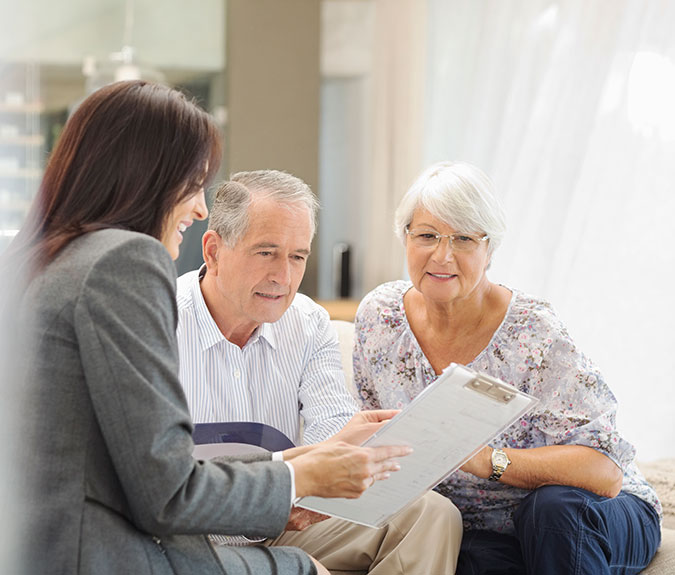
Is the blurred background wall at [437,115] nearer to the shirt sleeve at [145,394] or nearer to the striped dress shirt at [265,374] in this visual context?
the striped dress shirt at [265,374]

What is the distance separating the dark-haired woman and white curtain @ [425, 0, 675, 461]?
2420 mm

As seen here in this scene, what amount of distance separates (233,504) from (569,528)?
33.1 inches

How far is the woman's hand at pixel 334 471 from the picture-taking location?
1.21m

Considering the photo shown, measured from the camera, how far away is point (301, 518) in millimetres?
1608

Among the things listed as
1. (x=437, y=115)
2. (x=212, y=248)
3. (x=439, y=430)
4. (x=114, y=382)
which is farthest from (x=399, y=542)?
(x=437, y=115)

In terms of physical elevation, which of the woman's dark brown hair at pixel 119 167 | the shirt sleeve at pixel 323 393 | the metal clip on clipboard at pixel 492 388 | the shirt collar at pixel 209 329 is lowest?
the shirt sleeve at pixel 323 393

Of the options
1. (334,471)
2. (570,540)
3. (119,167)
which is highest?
(119,167)

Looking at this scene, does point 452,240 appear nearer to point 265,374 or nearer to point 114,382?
point 265,374

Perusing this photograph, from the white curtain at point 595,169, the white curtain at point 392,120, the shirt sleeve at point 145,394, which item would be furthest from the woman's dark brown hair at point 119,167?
the white curtain at point 392,120

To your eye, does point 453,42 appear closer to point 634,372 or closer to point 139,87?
point 634,372

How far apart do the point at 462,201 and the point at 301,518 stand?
2.57 feet

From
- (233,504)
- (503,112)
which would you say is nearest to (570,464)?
(233,504)

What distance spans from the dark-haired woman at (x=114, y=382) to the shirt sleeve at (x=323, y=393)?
689 mm

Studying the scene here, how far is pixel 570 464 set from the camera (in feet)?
5.90
